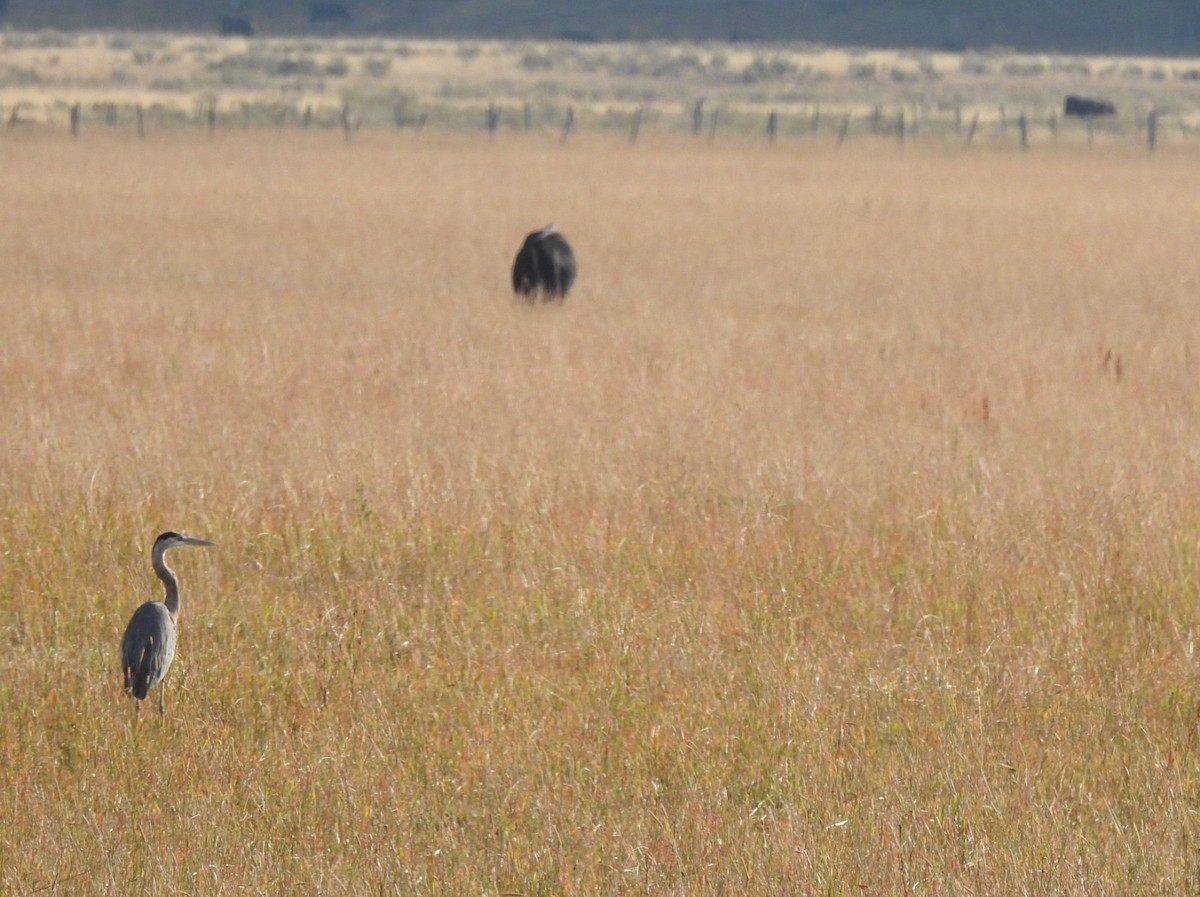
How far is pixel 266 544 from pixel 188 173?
25734 mm

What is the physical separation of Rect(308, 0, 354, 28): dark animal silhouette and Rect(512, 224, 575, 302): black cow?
363 ft

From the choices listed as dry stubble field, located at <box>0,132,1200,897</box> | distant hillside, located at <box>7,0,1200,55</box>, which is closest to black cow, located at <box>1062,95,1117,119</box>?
dry stubble field, located at <box>0,132,1200,897</box>

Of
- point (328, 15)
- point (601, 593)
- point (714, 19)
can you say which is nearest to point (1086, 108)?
point (601, 593)

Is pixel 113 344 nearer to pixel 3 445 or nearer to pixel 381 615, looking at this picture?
pixel 3 445

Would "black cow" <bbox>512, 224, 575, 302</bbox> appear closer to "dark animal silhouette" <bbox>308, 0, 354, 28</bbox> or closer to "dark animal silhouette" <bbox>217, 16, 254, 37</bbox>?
"dark animal silhouette" <bbox>217, 16, 254, 37</bbox>

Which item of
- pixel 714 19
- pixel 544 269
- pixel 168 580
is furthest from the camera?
pixel 714 19

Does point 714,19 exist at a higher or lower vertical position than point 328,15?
higher

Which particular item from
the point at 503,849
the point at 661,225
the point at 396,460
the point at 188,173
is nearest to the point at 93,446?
the point at 396,460

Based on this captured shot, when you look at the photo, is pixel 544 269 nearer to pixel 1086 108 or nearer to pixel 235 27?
pixel 1086 108

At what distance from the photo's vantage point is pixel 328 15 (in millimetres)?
125938

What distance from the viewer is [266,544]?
8469mm

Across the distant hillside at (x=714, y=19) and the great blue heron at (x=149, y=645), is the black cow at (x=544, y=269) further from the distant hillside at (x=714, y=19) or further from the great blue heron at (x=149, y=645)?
the distant hillside at (x=714, y=19)

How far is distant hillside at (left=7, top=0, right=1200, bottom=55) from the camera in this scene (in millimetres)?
113625

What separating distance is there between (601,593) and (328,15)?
406 ft
